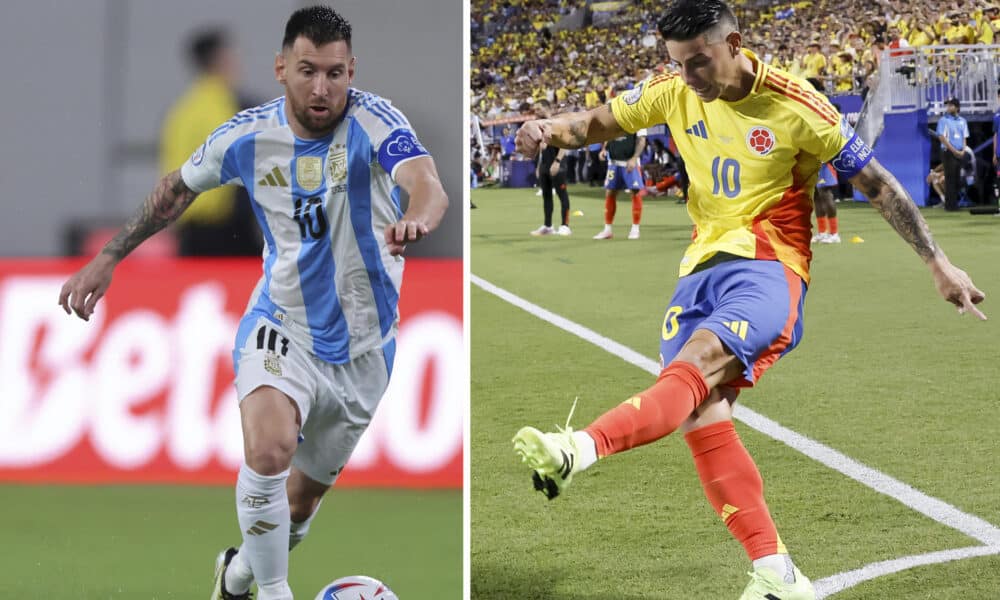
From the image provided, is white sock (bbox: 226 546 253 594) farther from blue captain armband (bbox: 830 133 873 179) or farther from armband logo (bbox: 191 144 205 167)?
blue captain armband (bbox: 830 133 873 179)

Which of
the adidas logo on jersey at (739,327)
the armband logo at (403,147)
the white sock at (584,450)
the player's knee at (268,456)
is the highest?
the armband logo at (403,147)

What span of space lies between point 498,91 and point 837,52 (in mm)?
20370

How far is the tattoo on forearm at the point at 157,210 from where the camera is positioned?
3.79m

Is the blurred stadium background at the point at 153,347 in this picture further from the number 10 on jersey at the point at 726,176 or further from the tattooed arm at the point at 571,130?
the number 10 on jersey at the point at 726,176

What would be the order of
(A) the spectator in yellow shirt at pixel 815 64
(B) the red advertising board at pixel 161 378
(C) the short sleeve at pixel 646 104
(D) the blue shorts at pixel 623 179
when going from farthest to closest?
1. (A) the spectator in yellow shirt at pixel 815 64
2. (D) the blue shorts at pixel 623 179
3. (B) the red advertising board at pixel 161 378
4. (C) the short sleeve at pixel 646 104

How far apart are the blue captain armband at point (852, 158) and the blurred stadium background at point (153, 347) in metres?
1.14

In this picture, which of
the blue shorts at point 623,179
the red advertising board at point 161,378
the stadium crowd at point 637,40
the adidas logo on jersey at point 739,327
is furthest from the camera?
the stadium crowd at point 637,40

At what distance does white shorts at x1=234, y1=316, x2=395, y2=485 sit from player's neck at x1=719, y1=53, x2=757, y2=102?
1.26m

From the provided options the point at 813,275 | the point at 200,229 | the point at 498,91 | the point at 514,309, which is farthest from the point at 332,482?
the point at 498,91


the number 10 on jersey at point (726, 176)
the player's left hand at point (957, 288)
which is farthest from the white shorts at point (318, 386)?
the player's left hand at point (957, 288)

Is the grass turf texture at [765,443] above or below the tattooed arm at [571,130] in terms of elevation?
below

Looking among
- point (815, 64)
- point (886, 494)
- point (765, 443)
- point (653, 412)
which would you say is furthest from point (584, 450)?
point (815, 64)

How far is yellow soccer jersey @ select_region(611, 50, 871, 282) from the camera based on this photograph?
11.7 feet

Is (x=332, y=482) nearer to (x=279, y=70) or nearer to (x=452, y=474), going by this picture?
(x=452, y=474)
